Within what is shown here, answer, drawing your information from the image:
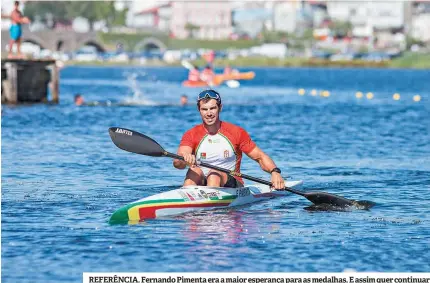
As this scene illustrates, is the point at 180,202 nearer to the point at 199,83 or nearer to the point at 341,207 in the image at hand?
the point at 341,207

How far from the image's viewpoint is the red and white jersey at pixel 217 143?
1980cm

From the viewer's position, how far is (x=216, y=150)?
1988cm

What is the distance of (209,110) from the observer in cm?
1939

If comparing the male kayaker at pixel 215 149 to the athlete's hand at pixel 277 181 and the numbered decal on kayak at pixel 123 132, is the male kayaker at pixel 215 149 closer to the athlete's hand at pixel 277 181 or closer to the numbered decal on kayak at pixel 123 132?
the athlete's hand at pixel 277 181

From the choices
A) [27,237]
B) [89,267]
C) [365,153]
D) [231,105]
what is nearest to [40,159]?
[365,153]

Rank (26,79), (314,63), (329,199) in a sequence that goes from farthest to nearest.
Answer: (314,63) < (26,79) < (329,199)

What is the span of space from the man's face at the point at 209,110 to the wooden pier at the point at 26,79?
3143 cm

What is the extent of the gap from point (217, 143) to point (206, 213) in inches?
49.0

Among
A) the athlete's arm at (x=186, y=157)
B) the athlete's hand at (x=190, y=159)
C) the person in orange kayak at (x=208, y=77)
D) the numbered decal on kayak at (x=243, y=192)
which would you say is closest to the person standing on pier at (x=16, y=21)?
the numbered decal on kayak at (x=243, y=192)

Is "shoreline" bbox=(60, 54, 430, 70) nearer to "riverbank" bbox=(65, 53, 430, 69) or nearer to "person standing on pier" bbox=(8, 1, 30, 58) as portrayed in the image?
"riverbank" bbox=(65, 53, 430, 69)

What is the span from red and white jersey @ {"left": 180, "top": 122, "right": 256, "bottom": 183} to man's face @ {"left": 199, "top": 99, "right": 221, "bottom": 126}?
0.24 m

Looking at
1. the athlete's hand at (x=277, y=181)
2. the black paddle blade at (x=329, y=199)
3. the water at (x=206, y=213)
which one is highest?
the athlete's hand at (x=277, y=181)

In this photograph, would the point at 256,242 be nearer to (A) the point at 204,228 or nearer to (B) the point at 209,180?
(A) the point at 204,228

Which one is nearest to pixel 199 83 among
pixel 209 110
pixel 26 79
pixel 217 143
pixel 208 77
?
pixel 208 77
